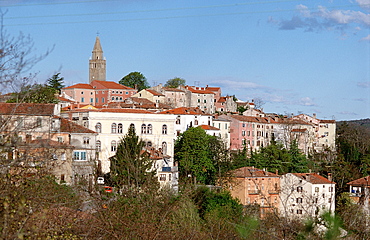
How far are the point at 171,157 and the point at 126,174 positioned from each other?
1402 cm

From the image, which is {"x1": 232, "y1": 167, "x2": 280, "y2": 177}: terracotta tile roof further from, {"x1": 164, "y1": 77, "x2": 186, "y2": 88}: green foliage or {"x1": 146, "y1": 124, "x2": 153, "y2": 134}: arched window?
{"x1": 164, "y1": 77, "x2": 186, "y2": 88}: green foliage

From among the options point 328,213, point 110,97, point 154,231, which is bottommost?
point 154,231

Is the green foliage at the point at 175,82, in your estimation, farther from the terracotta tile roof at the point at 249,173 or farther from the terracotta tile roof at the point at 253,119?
the terracotta tile roof at the point at 249,173

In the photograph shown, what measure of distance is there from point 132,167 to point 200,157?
52.2 ft

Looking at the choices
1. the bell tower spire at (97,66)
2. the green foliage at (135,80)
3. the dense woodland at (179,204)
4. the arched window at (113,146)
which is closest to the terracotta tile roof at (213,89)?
the green foliage at (135,80)

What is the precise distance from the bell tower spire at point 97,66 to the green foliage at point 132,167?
65041 millimetres

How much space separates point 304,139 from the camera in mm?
70312

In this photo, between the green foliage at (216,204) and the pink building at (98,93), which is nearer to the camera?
the green foliage at (216,204)

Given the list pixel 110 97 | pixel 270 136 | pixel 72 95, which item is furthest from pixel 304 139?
pixel 72 95

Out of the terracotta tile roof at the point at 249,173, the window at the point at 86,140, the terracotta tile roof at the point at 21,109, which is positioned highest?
the terracotta tile roof at the point at 21,109

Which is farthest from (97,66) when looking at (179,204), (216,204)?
(179,204)

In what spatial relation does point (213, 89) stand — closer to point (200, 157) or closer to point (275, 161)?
point (275, 161)

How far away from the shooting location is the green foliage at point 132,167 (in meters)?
29.0

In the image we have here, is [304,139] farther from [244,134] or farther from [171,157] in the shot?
[171,157]
